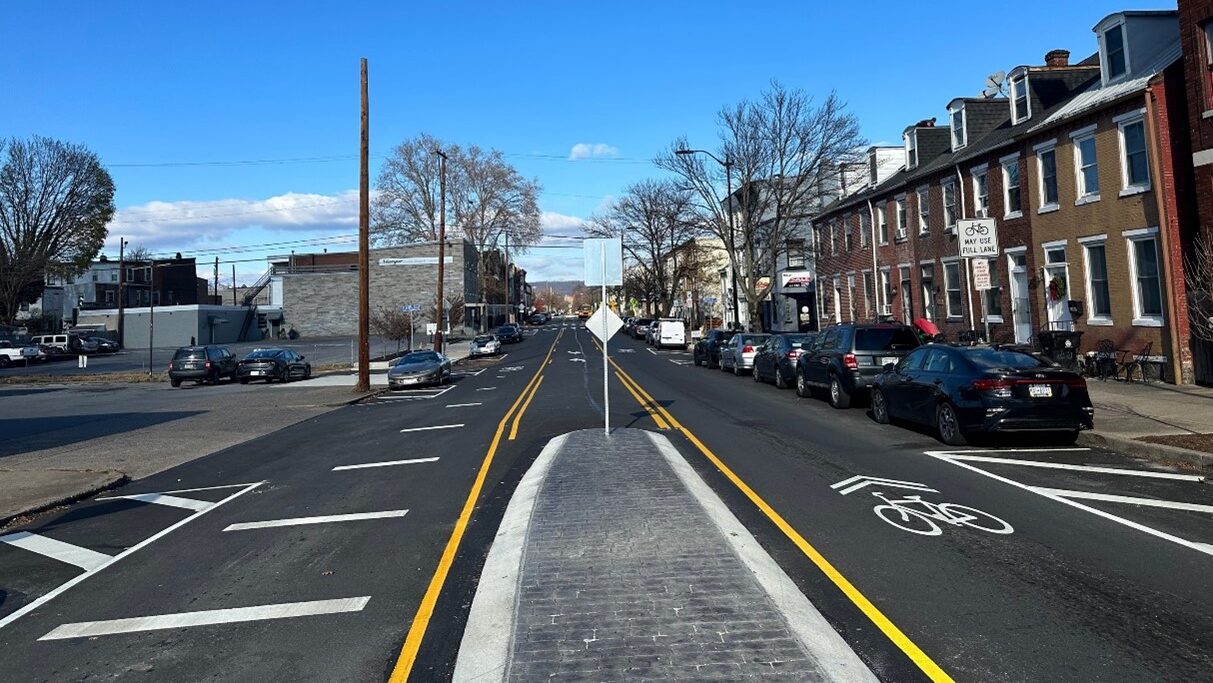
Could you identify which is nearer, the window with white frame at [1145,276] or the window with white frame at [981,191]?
the window with white frame at [1145,276]

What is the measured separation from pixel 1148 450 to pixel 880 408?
14.7 feet

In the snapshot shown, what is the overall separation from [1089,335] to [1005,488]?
1491cm

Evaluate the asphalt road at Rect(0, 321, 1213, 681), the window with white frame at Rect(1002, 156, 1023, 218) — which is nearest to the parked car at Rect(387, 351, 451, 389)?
the asphalt road at Rect(0, 321, 1213, 681)

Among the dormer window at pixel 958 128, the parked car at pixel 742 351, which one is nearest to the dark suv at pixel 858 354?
the parked car at pixel 742 351

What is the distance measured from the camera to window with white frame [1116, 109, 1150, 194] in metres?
19.0

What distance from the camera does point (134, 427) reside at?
59.6 feet

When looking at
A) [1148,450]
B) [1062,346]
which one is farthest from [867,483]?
[1062,346]

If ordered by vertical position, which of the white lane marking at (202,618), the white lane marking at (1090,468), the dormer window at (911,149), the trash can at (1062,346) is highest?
the dormer window at (911,149)

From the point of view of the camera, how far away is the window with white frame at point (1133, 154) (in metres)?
19.0

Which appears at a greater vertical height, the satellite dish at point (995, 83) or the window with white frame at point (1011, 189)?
the satellite dish at point (995, 83)

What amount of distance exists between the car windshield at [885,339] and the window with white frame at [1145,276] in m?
6.34

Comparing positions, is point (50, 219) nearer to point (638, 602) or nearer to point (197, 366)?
point (197, 366)

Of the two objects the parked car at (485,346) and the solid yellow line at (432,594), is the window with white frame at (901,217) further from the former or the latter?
the solid yellow line at (432,594)

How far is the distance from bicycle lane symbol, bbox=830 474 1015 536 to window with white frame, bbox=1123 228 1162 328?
543 inches
